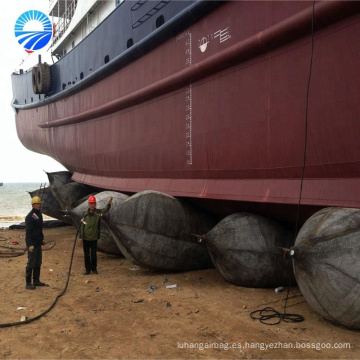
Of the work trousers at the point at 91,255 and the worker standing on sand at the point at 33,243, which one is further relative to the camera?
the work trousers at the point at 91,255

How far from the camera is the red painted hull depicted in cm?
400

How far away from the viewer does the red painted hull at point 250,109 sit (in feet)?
13.1

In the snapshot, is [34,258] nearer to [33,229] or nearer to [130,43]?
[33,229]

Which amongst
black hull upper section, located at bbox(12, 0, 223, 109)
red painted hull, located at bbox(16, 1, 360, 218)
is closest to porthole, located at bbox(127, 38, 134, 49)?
black hull upper section, located at bbox(12, 0, 223, 109)

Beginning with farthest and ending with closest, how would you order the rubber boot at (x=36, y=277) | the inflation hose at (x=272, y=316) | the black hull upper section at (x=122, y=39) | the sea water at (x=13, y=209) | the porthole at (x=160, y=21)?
the sea water at (x=13, y=209) → the porthole at (x=160, y=21) → the black hull upper section at (x=122, y=39) → the rubber boot at (x=36, y=277) → the inflation hose at (x=272, y=316)

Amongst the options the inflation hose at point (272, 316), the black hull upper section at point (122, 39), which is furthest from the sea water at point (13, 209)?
the inflation hose at point (272, 316)

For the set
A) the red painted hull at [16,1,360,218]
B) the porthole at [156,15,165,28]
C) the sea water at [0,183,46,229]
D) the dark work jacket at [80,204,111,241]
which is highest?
the porthole at [156,15,165,28]

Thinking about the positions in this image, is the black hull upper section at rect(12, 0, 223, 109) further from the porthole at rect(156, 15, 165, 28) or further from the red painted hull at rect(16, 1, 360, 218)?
the red painted hull at rect(16, 1, 360, 218)

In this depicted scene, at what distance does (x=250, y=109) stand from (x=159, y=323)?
275 cm

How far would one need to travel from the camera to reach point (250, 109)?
4957 millimetres

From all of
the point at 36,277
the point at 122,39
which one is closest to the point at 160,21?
the point at 122,39

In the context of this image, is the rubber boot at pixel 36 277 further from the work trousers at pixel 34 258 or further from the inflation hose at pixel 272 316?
the inflation hose at pixel 272 316

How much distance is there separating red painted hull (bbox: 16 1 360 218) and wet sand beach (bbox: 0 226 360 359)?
120 cm

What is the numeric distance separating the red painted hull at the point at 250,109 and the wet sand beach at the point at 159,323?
1.20m
